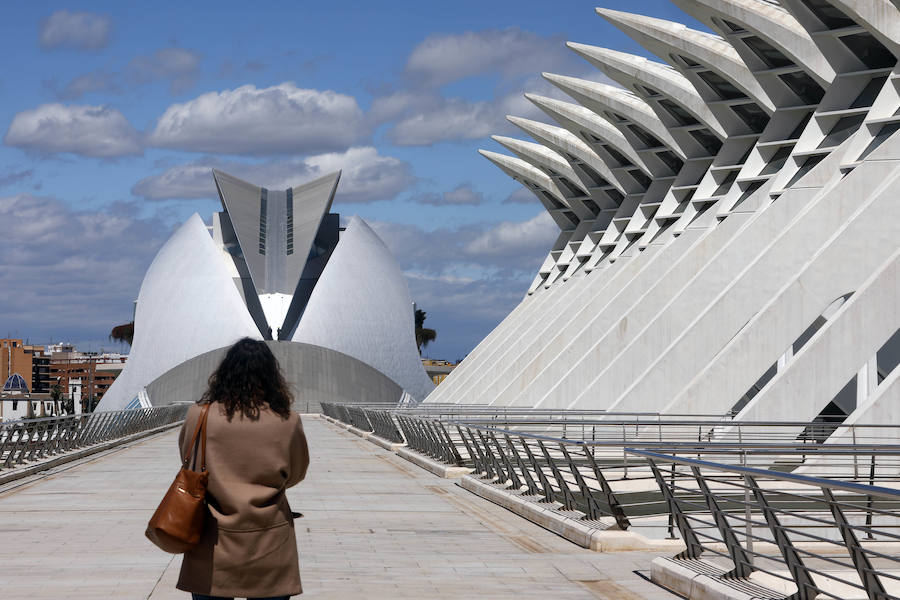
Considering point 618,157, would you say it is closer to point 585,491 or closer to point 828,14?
point 828,14

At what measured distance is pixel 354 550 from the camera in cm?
974

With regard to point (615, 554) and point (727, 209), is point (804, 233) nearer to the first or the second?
point (727, 209)

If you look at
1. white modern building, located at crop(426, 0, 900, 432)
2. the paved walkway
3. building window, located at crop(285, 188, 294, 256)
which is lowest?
the paved walkway

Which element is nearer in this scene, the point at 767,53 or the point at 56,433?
the point at 56,433

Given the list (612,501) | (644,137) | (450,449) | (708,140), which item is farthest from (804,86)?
(612,501)

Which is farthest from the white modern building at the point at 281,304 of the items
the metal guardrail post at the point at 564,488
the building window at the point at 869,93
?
the metal guardrail post at the point at 564,488

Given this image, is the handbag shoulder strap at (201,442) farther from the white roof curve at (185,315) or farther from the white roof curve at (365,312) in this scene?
the white roof curve at (365,312)

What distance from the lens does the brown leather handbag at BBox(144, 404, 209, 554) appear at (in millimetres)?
4582

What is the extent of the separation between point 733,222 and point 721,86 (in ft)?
13.9

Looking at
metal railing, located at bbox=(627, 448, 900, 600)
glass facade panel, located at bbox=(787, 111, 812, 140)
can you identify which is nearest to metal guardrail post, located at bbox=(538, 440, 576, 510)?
metal railing, located at bbox=(627, 448, 900, 600)

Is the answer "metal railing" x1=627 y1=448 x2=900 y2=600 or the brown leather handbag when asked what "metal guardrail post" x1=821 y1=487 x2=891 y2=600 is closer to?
"metal railing" x1=627 y1=448 x2=900 y2=600

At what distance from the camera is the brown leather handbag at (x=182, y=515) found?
15.0 feet

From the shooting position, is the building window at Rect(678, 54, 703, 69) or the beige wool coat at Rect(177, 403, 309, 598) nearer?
the beige wool coat at Rect(177, 403, 309, 598)

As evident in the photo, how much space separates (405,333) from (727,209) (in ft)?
138
